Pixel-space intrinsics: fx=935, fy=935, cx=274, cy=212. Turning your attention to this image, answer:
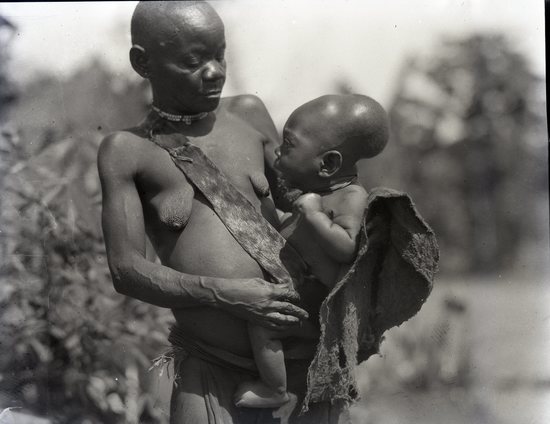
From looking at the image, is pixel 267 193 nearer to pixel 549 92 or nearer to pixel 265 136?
pixel 265 136

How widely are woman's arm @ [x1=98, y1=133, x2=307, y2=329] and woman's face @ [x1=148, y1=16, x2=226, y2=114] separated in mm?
166

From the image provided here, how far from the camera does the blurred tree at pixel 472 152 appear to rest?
336cm

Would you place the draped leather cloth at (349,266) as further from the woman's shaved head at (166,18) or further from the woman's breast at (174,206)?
the woman's shaved head at (166,18)

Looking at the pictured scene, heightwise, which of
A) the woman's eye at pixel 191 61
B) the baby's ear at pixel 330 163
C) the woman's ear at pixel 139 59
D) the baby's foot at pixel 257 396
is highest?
the woman's eye at pixel 191 61

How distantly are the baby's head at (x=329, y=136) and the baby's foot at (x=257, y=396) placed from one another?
0.48m

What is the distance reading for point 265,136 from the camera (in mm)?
2332

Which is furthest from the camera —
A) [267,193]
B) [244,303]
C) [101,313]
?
[101,313]

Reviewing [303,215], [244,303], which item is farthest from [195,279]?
[303,215]

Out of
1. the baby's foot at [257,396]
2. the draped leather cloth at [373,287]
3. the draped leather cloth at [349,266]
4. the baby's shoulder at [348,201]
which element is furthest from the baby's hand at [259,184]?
the baby's foot at [257,396]

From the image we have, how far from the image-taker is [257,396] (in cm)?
211

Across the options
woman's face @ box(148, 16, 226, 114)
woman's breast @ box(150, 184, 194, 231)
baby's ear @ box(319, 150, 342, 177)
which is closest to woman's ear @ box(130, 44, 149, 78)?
woman's face @ box(148, 16, 226, 114)

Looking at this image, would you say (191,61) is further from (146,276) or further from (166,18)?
(146,276)

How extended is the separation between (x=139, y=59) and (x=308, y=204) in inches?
20.2

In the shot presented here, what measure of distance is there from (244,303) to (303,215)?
232 mm
